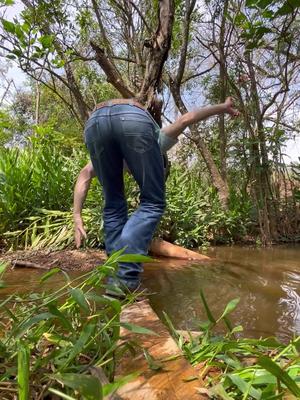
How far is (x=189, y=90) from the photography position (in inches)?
509

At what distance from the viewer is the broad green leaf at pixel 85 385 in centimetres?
70

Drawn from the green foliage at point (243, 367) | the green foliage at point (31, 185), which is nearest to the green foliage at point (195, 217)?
the green foliage at point (31, 185)

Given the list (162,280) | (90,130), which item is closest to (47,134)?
(162,280)

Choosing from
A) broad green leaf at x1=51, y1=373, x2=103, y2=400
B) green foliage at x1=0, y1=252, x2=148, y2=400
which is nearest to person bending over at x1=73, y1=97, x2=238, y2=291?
green foliage at x1=0, y1=252, x2=148, y2=400

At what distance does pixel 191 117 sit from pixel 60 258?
7.91 feet

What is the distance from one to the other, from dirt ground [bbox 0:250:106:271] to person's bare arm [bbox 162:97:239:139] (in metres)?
1.93

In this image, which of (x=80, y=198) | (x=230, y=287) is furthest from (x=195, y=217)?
(x=80, y=198)

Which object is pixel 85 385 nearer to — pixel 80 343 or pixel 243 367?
pixel 80 343

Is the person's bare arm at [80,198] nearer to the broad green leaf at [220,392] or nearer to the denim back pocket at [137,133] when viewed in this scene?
the denim back pocket at [137,133]

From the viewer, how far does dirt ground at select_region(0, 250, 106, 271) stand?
3.58m

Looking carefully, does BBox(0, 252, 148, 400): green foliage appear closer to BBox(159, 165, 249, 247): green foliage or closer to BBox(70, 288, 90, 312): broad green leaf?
BBox(70, 288, 90, 312): broad green leaf

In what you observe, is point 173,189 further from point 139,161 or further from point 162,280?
point 139,161

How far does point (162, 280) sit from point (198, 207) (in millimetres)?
2571

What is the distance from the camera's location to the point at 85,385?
0.71 metres
